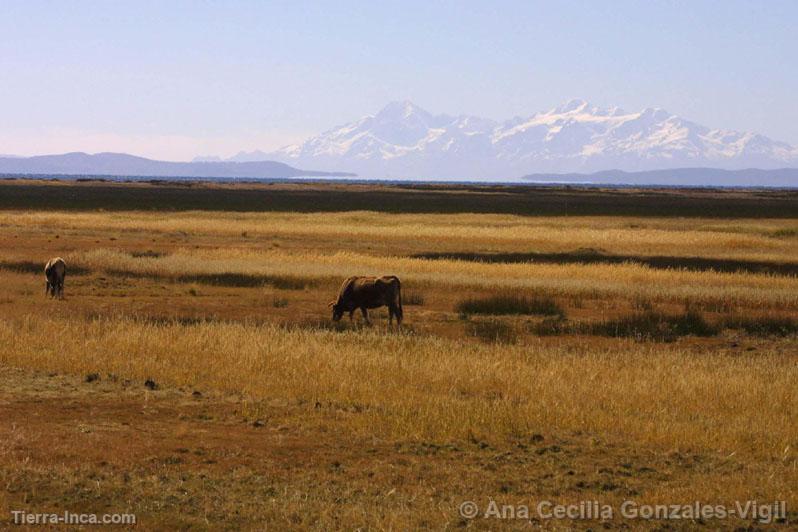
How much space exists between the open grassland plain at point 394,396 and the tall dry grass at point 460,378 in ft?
0.20

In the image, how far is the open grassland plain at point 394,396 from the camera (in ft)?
34.2

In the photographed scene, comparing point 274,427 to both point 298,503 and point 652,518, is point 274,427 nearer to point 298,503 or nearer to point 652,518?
point 298,503

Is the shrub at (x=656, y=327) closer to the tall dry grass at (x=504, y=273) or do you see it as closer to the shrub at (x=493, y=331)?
the shrub at (x=493, y=331)

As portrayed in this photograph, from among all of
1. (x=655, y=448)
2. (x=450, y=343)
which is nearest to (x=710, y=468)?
(x=655, y=448)

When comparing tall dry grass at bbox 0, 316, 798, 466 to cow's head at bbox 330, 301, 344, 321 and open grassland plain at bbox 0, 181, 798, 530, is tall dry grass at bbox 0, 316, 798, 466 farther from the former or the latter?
cow's head at bbox 330, 301, 344, 321

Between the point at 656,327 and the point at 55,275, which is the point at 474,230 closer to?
the point at 55,275

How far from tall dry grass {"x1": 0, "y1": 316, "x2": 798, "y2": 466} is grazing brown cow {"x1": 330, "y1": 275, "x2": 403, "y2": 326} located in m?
2.61

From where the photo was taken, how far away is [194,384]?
16.2 meters

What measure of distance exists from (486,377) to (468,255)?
29074 millimetres

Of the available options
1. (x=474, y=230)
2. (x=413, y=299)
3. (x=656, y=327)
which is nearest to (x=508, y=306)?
(x=413, y=299)

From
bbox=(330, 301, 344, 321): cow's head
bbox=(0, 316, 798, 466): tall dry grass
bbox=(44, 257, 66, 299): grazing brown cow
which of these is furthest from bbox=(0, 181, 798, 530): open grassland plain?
bbox=(330, 301, 344, 321): cow's head

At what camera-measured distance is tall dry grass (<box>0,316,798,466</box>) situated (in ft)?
44.2

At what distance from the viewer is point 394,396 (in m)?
15.4

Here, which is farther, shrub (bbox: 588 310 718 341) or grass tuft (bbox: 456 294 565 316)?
grass tuft (bbox: 456 294 565 316)
